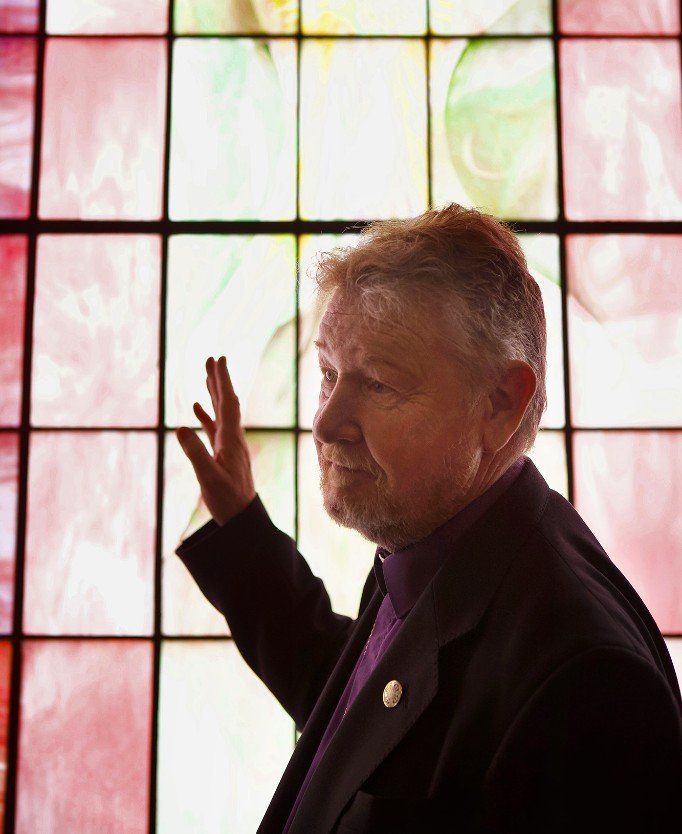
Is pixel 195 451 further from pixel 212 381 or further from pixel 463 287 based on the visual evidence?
pixel 463 287

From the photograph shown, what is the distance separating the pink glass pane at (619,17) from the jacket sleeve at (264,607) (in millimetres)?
1747

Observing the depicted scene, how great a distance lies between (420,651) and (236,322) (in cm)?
133

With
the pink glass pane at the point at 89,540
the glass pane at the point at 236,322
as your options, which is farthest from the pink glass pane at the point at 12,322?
the glass pane at the point at 236,322

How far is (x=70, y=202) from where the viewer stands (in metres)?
2.33

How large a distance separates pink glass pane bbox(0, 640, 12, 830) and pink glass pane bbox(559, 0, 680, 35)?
7.87 feet

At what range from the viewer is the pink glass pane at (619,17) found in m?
2.38

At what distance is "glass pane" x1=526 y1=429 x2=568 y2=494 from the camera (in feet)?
7.36

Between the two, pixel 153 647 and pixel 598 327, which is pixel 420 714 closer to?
pixel 153 647

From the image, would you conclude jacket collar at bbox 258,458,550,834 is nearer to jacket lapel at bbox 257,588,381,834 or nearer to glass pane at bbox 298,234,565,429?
jacket lapel at bbox 257,588,381,834

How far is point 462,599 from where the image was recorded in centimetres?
119

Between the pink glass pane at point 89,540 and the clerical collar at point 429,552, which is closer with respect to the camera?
the clerical collar at point 429,552

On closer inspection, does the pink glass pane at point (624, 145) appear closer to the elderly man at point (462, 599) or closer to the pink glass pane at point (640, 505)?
the pink glass pane at point (640, 505)

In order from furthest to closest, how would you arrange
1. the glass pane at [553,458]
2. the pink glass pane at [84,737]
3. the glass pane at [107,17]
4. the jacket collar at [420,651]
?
1. the glass pane at [107,17]
2. the glass pane at [553,458]
3. the pink glass pane at [84,737]
4. the jacket collar at [420,651]

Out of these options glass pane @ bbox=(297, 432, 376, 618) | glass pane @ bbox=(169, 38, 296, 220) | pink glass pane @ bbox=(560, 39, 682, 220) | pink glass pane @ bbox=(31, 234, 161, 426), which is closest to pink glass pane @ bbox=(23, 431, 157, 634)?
pink glass pane @ bbox=(31, 234, 161, 426)
